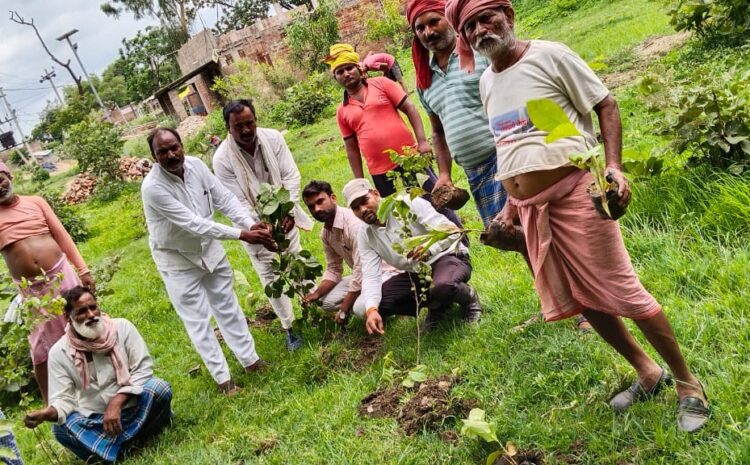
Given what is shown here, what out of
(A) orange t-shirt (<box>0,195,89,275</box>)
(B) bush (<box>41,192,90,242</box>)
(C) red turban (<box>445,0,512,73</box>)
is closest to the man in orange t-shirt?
(C) red turban (<box>445,0,512,73</box>)

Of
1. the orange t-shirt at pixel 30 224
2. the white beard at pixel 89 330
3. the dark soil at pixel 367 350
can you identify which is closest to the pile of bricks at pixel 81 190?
the orange t-shirt at pixel 30 224

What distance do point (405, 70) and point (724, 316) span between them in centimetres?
1553

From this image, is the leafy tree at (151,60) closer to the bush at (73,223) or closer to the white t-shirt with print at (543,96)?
the bush at (73,223)

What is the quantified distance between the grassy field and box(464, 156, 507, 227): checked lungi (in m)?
0.72

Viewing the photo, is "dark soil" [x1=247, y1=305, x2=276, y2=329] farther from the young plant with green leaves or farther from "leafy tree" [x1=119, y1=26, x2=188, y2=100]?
"leafy tree" [x1=119, y1=26, x2=188, y2=100]

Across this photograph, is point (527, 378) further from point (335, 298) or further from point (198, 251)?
point (198, 251)

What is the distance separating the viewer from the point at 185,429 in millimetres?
3871

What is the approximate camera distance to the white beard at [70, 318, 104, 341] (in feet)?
12.1

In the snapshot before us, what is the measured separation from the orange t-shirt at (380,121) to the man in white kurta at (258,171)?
0.61 m

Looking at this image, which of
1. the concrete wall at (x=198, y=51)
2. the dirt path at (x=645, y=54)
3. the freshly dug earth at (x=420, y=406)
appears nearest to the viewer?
the freshly dug earth at (x=420, y=406)

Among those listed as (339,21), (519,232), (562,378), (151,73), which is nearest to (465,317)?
(562,378)

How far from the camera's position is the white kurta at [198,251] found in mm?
3936

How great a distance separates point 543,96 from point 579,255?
23.9 inches

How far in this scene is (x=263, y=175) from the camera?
450cm
